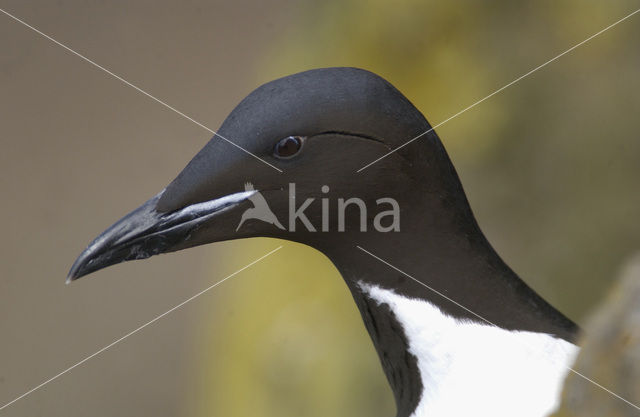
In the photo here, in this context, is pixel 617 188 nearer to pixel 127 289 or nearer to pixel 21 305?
pixel 127 289

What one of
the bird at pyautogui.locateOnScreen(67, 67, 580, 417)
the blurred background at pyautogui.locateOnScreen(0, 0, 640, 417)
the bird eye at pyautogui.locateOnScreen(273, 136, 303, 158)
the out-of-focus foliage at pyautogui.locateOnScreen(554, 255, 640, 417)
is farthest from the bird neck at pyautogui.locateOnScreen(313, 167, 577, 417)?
the blurred background at pyautogui.locateOnScreen(0, 0, 640, 417)

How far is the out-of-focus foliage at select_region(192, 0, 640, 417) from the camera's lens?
2.28m

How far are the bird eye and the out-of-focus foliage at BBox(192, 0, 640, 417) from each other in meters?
1.10

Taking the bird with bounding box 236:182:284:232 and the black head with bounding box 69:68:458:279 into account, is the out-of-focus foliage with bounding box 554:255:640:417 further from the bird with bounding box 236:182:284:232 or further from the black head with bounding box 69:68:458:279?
the bird with bounding box 236:182:284:232

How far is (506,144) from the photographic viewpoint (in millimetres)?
2352

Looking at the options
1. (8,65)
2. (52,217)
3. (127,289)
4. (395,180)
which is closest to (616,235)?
(395,180)

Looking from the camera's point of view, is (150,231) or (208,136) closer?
(150,231)

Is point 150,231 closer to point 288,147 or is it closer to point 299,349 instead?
point 288,147

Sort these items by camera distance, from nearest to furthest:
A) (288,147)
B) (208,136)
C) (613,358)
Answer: (613,358), (288,147), (208,136)

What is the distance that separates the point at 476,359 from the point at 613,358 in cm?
50

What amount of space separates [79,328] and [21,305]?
0.24 meters

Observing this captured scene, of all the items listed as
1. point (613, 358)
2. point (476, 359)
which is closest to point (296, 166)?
point (476, 359)

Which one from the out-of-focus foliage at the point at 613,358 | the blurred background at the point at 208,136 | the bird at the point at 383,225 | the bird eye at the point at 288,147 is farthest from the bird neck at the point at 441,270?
the blurred background at the point at 208,136

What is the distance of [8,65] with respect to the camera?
344 cm
